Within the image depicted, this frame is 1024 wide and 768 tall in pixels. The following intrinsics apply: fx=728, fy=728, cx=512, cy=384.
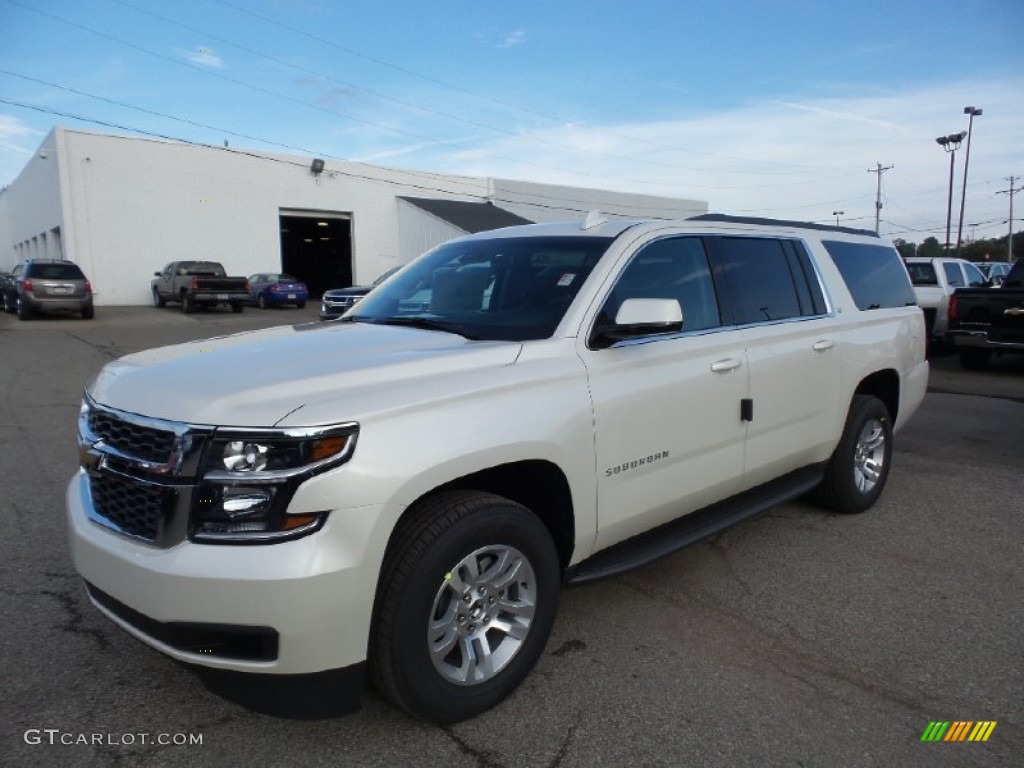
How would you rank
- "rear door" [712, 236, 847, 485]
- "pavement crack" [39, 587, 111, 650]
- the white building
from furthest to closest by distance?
the white building → "rear door" [712, 236, 847, 485] → "pavement crack" [39, 587, 111, 650]

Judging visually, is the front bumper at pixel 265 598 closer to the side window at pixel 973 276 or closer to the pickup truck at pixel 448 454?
the pickup truck at pixel 448 454

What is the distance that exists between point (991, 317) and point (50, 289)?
2398 cm

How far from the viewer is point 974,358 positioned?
1266 centimetres

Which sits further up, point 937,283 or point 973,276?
point 973,276

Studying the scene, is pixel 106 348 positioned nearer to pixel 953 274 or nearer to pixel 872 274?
pixel 872 274

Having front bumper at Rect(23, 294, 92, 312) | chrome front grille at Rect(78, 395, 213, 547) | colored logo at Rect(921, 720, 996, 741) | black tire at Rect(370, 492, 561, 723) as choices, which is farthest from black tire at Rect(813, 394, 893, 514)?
front bumper at Rect(23, 294, 92, 312)

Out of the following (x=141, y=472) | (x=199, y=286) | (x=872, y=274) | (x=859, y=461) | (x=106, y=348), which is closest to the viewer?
(x=141, y=472)

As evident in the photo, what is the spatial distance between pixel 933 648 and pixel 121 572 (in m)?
3.35

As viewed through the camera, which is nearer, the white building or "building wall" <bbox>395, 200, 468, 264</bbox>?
the white building

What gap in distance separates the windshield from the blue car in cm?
2698

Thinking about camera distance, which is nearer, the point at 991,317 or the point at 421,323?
the point at 421,323

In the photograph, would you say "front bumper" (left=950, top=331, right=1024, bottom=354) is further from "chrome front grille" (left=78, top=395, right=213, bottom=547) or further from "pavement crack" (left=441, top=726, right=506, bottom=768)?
"chrome front grille" (left=78, top=395, right=213, bottom=547)

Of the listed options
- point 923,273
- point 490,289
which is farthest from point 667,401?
point 923,273

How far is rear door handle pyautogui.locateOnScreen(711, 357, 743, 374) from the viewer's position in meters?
3.60
